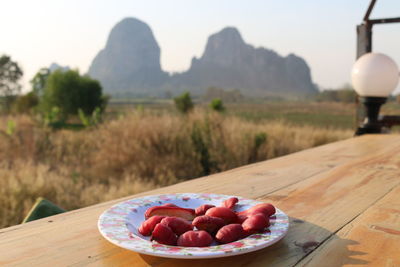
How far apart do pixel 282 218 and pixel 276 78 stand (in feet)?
259

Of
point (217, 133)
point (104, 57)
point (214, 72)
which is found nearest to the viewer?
point (217, 133)

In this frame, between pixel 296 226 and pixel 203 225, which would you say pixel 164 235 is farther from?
pixel 296 226

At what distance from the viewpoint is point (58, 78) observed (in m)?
14.6

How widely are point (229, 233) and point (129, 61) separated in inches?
3554

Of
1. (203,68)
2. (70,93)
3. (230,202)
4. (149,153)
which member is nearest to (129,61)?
(203,68)

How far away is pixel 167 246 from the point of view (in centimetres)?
56

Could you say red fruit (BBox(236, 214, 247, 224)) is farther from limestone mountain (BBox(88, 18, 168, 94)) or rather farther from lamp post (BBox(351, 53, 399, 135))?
limestone mountain (BBox(88, 18, 168, 94))

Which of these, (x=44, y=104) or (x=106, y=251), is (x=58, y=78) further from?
(x=106, y=251)

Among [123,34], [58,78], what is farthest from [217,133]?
[123,34]

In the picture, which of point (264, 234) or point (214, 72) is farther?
point (214, 72)

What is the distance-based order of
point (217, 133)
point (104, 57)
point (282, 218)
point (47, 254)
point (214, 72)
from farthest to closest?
1. point (104, 57)
2. point (214, 72)
3. point (217, 133)
4. point (282, 218)
5. point (47, 254)

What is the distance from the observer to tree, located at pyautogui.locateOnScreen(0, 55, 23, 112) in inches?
826

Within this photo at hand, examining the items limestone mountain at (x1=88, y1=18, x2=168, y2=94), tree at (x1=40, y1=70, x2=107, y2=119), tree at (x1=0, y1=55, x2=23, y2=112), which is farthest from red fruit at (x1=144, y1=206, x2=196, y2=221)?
limestone mountain at (x1=88, y1=18, x2=168, y2=94)

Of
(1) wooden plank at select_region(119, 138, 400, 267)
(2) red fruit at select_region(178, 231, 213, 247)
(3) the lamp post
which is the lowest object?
(1) wooden plank at select_region(119, 138, 400, 267)
